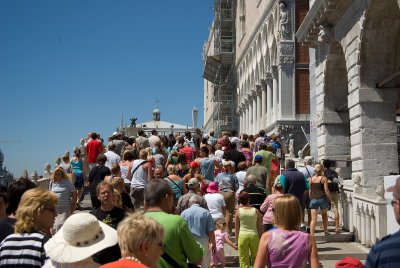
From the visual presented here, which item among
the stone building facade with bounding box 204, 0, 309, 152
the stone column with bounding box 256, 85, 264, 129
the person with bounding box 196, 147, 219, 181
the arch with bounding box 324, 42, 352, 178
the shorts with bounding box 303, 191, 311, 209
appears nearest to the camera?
the shorts with bounding box 303, 191, 311, 209

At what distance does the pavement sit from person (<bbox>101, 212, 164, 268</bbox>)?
724cm

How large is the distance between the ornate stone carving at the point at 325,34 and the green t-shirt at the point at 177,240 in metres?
11.9

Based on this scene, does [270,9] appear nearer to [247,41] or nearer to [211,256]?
[247,41]

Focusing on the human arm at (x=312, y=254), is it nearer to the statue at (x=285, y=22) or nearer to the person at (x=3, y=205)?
the person at (x=3, y=205)

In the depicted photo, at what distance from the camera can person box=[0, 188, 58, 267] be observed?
4.38m

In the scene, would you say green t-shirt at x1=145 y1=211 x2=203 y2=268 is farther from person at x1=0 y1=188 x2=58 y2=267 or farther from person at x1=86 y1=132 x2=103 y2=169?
person at x1=86 y1=132 x2=103 y2=169

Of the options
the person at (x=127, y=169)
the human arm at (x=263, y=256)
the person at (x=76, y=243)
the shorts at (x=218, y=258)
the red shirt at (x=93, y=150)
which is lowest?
the shorts at (x=218, y=258)

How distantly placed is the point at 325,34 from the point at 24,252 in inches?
510

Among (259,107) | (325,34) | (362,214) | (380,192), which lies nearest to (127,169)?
(362,214)

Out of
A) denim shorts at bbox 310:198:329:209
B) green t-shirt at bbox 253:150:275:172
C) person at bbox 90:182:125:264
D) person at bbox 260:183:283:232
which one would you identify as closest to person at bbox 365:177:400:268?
person at bbox 90:182:125:264

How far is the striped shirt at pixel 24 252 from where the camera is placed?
4.37 m

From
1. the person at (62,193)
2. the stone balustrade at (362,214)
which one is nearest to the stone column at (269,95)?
the stone balustrade at (362,214)

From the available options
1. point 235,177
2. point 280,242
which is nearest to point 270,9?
point 235,177

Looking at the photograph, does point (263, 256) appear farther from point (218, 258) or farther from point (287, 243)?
point (218, 258)
